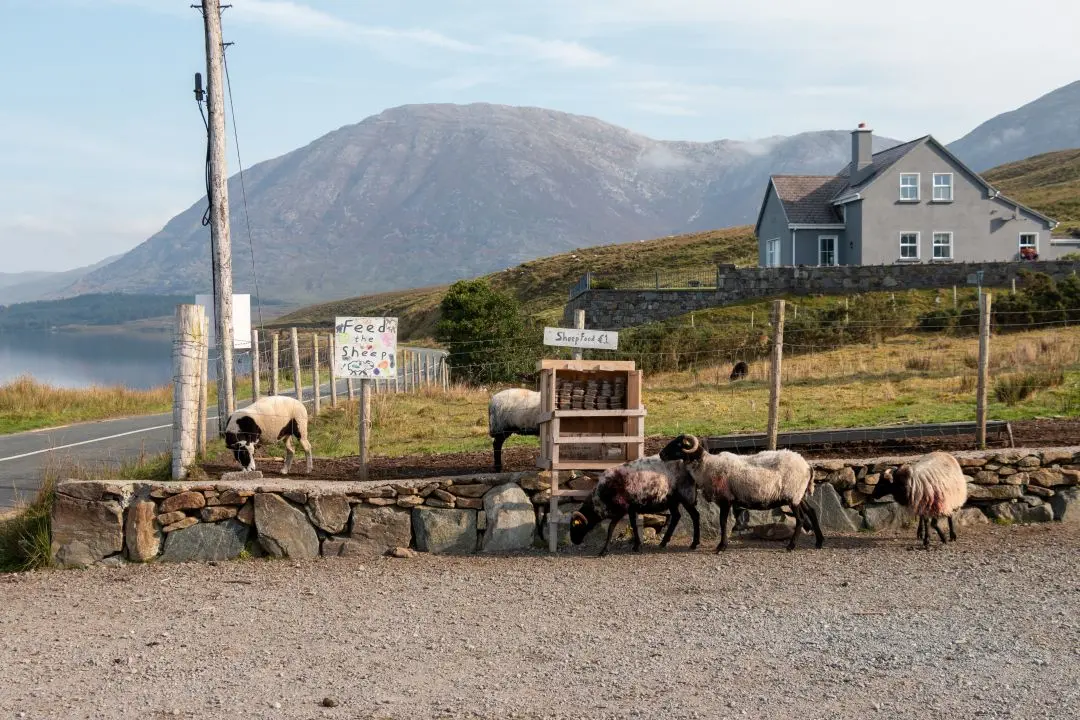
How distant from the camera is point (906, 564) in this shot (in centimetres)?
1114

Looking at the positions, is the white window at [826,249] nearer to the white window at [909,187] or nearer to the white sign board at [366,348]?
the white window at [909,187]

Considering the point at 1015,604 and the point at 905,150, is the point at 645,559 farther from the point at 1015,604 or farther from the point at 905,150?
the point at 905,150

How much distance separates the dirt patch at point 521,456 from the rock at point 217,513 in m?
1.91

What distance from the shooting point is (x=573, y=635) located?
29.4 ft

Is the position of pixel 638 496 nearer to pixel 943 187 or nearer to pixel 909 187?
pixel 909 187

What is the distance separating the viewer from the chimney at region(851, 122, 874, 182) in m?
56.7

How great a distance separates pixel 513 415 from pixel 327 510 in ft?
11.3

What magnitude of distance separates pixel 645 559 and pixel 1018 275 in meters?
42.8

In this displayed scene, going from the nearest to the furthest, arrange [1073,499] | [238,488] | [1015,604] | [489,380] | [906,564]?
[1015,604], [906,564], [238,488], [1073,499], [489,380]

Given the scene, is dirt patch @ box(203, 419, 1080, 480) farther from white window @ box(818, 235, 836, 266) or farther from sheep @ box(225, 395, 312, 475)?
white window @ box(818, 235, 836, 266)

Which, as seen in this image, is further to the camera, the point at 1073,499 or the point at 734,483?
the point at 1073,499

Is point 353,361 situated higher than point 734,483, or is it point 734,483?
point 353,361

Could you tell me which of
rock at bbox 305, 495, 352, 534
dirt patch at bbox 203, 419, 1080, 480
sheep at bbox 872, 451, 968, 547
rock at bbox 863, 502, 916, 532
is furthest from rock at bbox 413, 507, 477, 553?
sheep at bbox 872, 451, 968, 547

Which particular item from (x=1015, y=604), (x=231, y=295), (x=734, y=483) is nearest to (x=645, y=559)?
(x=734, y=483)
